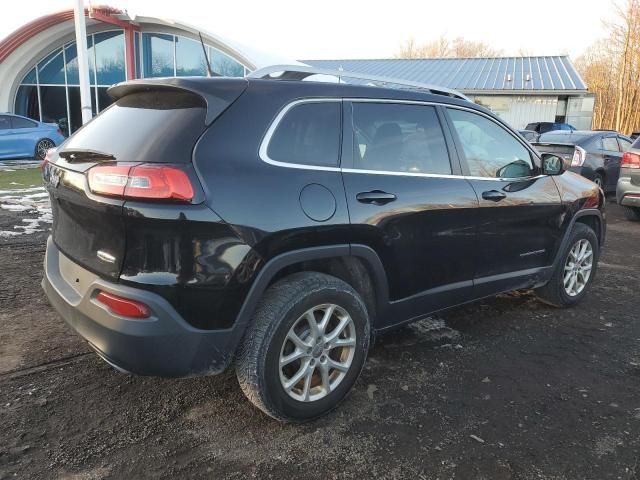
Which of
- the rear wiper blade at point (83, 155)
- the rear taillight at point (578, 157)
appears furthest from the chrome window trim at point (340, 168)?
the rear taillight at point (578, 157)

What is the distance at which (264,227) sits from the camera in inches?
97.1

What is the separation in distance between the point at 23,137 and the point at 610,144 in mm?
15512

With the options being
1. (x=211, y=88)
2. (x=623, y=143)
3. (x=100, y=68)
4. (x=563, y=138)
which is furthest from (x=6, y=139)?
(x=623, y=143)

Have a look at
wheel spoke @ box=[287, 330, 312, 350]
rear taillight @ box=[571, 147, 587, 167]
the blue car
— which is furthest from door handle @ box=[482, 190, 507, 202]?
the blue car

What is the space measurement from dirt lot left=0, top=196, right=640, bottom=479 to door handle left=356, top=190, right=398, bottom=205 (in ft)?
3.76

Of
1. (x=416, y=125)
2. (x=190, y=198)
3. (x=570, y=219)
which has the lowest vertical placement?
(x=570, y=219)

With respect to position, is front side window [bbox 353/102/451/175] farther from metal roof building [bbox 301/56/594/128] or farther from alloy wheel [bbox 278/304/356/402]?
metal roof building [bbox 301/56/594/128]

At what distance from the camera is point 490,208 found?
12.1ft

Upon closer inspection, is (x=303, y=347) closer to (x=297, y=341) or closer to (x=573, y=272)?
(x=297, y=341)

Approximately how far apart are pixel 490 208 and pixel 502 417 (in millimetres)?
1434

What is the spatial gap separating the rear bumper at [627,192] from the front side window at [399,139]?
6.69 metres

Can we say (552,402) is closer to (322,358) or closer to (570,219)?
(322,358)

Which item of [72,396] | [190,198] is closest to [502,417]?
[190,198]

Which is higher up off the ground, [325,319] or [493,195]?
[493,195]
